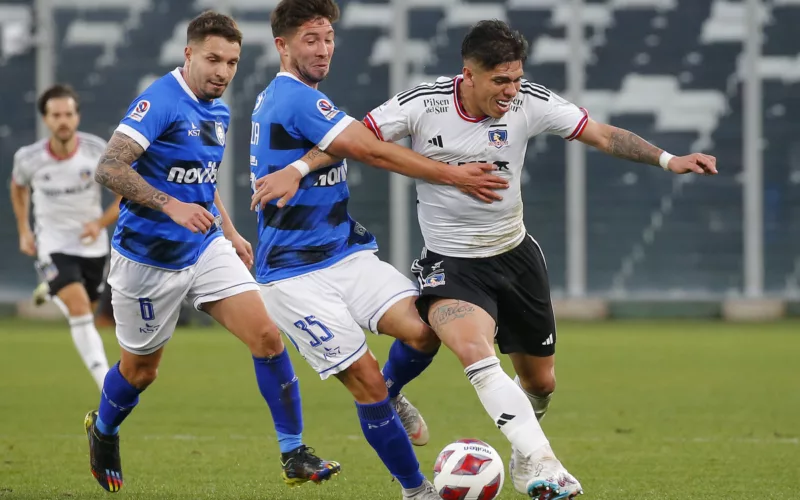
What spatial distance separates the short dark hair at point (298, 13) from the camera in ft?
20.0

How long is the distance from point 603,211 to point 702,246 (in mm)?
1606

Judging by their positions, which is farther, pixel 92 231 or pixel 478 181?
pixel 92 231

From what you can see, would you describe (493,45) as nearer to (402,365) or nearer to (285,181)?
(285,181)

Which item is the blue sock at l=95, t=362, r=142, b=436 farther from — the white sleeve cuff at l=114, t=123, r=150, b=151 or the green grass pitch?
the white sleeve cuff at l=114, t=123, r=150, b=151

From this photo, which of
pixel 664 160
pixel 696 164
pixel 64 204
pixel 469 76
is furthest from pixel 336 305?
pixel 64 204

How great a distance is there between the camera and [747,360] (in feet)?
44.0

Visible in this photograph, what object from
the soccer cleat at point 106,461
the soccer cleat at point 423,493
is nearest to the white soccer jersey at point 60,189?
the soccer cleat at point 106,461

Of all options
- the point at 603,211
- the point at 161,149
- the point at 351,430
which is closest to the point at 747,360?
the point at 351,430

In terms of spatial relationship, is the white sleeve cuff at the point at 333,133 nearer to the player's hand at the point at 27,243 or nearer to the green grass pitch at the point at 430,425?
the green grass pitch at the point at 430,425

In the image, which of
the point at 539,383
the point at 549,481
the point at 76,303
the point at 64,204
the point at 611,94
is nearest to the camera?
the point at 549,481

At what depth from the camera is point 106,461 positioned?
6.60 meters

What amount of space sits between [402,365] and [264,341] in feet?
2.28

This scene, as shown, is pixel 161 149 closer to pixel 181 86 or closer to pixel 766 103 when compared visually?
pixel 181 86

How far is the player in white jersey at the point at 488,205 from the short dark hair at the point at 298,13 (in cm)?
52
